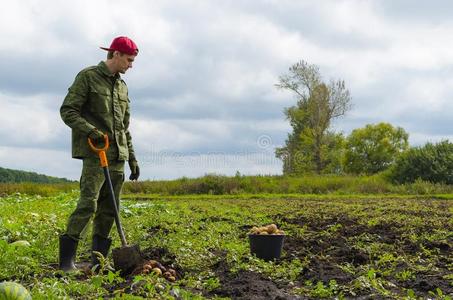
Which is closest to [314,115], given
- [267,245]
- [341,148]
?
[341,148]

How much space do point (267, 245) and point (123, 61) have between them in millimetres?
2834

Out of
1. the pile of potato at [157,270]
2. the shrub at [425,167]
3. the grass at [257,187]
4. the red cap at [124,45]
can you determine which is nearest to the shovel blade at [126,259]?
the pile of potato at [157,270]

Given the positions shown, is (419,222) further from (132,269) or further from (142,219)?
(132,269)

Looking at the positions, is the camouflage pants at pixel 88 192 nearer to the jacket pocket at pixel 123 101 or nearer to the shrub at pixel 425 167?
the jacket pocket at pixel 123 101

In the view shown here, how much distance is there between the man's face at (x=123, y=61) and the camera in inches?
261

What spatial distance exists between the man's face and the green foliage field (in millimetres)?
2231

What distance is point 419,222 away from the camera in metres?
11.3

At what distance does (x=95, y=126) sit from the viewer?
21.8ft

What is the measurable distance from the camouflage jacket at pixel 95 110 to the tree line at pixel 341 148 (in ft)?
84.1

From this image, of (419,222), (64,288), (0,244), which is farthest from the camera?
(419,222)

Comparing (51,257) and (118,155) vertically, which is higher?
(118,155)

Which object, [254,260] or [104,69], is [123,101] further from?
[254,260]

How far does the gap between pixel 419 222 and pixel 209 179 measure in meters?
18.4

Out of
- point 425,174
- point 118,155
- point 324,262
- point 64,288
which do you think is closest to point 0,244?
point 118,155
